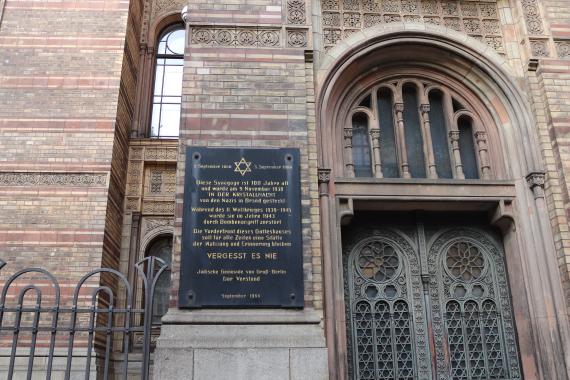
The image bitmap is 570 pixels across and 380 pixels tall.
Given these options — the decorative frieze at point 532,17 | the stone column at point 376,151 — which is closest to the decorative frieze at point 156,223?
the stone column at point 376,151

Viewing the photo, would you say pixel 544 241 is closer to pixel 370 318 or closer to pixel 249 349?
pixel 370 318

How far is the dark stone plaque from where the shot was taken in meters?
6.65

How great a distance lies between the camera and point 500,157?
8734mm

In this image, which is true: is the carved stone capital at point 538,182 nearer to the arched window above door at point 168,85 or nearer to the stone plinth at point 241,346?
the stone plinth at point 241,346

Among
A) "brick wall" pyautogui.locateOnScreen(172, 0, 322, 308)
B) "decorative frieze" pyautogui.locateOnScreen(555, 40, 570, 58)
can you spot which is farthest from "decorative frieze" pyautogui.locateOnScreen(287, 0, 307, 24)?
"decorative frieze" pyautogui.locateOnScreen(555, 40, 570, 58)

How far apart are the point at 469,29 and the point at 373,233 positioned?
12.9 feet

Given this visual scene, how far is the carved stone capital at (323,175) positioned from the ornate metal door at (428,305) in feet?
4.06

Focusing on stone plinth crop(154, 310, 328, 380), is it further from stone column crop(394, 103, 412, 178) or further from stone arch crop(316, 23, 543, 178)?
stone column crop(394, 103, 412, 178)

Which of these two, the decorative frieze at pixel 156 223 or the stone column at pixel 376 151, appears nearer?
the stone column at pixel 376 151

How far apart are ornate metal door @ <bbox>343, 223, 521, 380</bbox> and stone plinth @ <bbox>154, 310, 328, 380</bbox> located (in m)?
1.81

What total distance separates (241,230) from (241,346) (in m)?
1.45

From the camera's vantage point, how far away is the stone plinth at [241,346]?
6184 millimetres

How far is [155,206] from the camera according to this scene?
40.8 ft

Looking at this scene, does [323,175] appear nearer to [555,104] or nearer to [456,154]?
[456,154]
